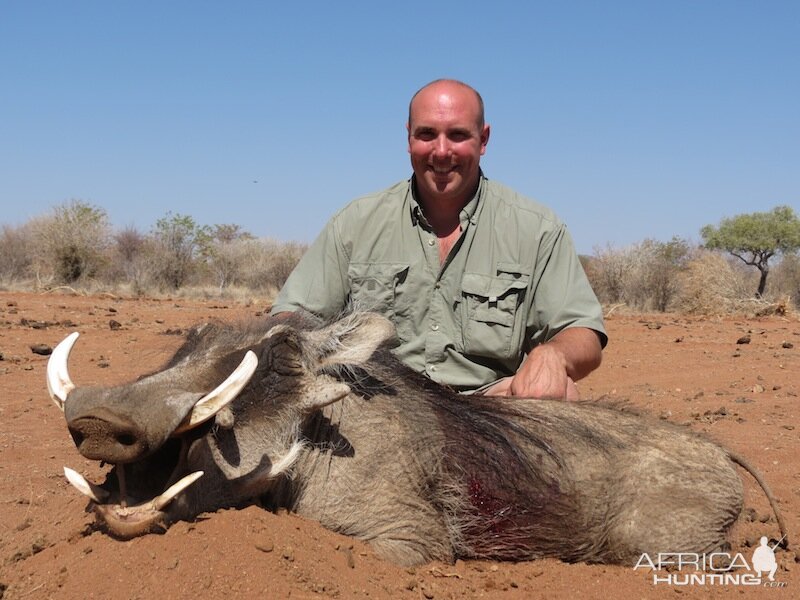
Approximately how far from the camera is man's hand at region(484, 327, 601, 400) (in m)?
4.17

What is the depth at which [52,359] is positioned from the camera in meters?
3.09

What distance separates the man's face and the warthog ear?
1.13 metres

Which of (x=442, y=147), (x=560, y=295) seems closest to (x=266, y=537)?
(x=560, y=295)

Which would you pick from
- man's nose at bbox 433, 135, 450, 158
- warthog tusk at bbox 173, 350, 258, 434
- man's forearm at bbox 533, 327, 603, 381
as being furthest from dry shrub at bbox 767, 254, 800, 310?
warthog tusk at bbox 173, 350, 258, 434

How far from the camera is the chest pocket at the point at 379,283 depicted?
4629 millimetres

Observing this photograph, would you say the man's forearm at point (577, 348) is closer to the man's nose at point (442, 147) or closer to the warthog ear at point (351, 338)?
the warthog ear at point (351, 338)

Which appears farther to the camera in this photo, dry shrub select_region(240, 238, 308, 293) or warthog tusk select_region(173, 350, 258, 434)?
dry shrub select_region(240, 238, 308, 293)

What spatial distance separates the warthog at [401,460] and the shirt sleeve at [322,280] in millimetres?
696

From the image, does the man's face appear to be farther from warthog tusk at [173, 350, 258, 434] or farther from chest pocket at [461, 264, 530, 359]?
warthog tusk at [173, 350, 258, 434]

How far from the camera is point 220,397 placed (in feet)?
9.69

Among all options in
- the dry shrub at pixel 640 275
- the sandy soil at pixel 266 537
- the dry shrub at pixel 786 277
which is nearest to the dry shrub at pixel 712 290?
the dry shrub at pixel 640 275

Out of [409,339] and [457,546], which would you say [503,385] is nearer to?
[409,339]

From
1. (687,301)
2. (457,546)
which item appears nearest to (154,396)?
(457,546)

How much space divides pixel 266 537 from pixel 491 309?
6.39 feet
